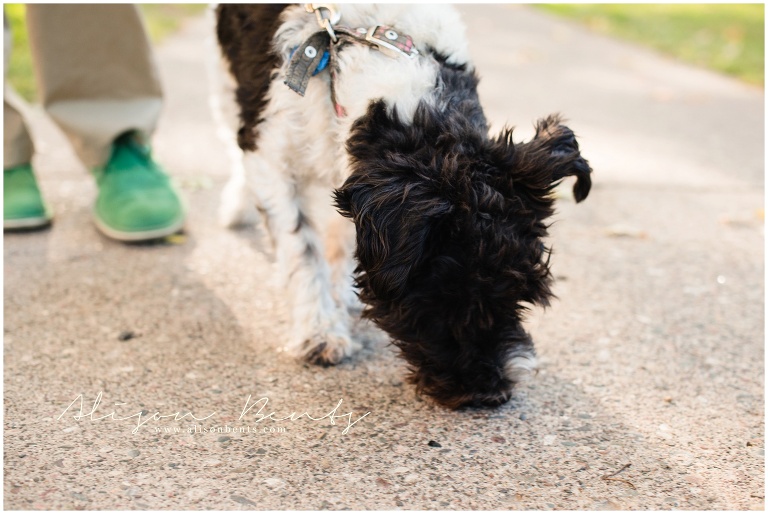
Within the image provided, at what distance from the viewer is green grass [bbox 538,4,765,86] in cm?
961

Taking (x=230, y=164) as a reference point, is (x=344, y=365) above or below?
above

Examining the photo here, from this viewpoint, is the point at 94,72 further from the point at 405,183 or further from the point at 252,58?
the point at 405,183

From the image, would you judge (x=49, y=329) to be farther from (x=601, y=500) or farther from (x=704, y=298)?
(x=704, y=298)

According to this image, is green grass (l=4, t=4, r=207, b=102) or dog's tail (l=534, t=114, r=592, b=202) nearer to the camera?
dog's tail (l=534, t=114, r=592, b=202)

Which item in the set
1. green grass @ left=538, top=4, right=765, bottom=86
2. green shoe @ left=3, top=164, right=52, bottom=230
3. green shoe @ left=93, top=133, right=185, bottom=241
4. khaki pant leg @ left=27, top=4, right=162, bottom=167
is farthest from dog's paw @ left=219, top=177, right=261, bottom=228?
green grass @ left=538, top=4, right=765, bottom=86

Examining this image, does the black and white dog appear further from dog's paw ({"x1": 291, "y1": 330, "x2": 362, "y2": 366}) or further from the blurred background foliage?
the blurred background foliage

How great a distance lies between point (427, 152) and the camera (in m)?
2.53

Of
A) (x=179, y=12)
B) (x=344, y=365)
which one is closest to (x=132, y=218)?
(x=344, y=365)

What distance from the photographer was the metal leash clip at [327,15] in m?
2.92

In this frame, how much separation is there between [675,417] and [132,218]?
8.97 ft

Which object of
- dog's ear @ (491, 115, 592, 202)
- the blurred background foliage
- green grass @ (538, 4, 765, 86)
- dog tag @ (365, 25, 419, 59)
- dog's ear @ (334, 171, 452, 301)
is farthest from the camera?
green grass @ (538, 4, 765, 86)

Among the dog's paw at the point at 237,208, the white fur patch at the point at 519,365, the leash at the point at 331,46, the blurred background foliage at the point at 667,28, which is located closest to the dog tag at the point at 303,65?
the leash at the point at 331,46

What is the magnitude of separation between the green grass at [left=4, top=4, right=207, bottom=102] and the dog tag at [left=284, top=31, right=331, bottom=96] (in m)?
2.07

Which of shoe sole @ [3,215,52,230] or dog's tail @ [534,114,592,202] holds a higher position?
dog's tail @ [534,114,592,202]
